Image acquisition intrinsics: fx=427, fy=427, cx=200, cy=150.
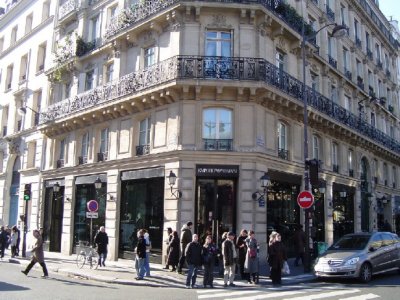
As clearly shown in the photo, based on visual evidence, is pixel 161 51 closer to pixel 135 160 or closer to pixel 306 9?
pixel 135 160

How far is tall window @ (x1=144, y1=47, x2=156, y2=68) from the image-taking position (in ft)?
64.3

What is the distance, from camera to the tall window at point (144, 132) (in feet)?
62.8

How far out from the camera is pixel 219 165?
17.0 m

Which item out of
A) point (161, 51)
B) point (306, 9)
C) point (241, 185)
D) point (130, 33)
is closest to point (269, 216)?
point (241, 185)

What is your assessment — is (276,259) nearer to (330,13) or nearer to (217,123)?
(217,123)

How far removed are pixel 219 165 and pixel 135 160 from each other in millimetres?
4177

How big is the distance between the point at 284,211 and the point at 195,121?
19.4ft

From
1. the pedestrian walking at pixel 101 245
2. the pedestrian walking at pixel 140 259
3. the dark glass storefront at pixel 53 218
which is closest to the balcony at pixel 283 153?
the pedestrian walking at pixel 140 259

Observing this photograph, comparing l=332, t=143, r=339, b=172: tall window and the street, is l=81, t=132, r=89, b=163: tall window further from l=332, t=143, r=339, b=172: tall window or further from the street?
l=332, t=143, r=339, b=172: tall window

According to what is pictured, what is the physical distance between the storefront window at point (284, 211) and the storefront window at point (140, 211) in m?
4.59

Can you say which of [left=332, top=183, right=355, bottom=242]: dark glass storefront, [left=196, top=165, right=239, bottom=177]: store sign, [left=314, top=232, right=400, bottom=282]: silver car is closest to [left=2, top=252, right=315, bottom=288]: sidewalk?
[left=314, top=232, right=400, bottom=282]: silver car

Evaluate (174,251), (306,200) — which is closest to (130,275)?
(174,251)

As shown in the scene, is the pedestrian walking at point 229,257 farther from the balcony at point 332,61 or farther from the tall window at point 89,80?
the balcony at point 332,61

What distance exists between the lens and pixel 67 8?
2594 cm
